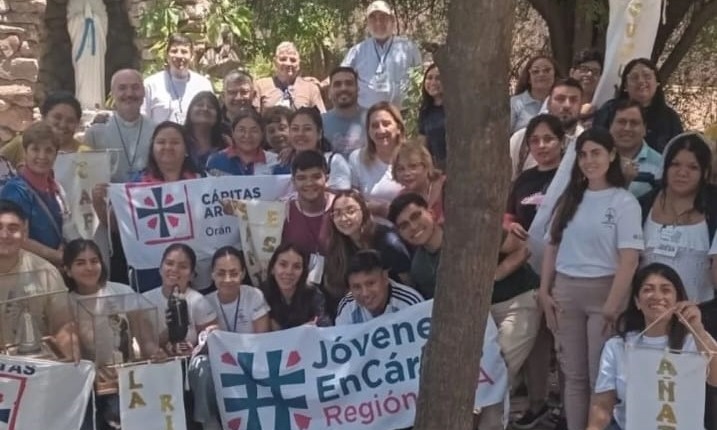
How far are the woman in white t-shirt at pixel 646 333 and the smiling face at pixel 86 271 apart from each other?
2305 mm

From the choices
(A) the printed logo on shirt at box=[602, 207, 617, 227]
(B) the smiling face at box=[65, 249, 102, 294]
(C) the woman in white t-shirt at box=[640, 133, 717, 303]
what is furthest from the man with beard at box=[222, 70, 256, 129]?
(C) the woman in white t-shirt at box=[640, 133, 717, 303]

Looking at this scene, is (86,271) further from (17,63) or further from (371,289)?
(17,63)

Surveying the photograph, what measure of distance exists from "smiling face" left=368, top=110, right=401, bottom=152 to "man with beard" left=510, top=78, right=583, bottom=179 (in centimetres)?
60

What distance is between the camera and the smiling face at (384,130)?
20.9ft

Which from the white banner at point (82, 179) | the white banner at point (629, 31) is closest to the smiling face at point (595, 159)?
the white banner at point (629, 31)

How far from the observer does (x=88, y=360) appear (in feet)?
17.8

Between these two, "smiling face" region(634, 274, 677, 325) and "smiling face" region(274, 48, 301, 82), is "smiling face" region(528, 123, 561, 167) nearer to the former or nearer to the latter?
"smiling face" region(634, 274, 677, 325)

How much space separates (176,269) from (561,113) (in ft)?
6.95

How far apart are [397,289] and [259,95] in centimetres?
246

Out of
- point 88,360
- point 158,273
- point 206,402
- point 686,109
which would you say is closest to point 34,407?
point 88,360

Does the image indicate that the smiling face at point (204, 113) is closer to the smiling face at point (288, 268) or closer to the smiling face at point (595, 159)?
the smiling face at point (288, 268)

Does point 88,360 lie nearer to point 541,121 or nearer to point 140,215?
point 140,215

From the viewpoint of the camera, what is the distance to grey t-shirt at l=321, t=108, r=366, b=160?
6.95m

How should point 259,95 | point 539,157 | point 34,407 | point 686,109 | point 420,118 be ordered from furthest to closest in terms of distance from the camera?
point 686,109
point 259,95
point 420,118
point 539,157
point 34,407
